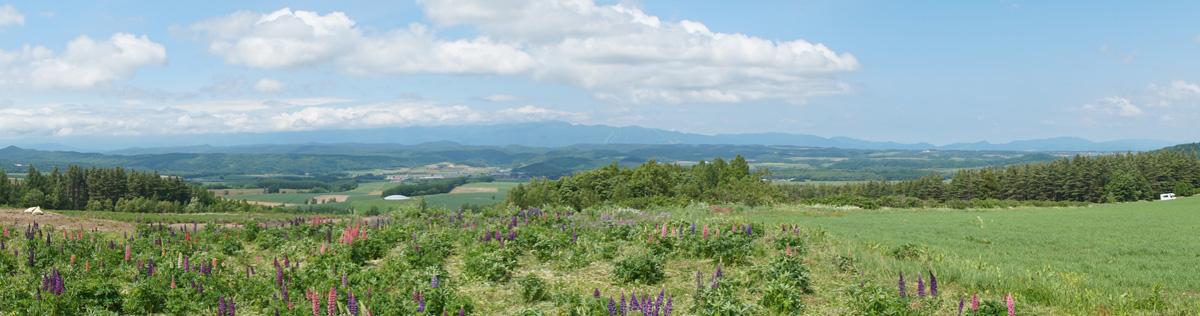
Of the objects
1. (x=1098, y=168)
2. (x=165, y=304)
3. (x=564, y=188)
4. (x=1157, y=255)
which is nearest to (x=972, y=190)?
(x=1098, y=168)

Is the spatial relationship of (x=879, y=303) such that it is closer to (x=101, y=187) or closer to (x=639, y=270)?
(x=639, y=270)

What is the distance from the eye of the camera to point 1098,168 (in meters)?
83.9

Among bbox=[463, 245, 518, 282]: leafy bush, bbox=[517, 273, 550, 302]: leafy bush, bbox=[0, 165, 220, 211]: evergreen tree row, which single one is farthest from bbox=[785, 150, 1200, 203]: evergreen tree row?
bbox=[0, 165, 220, 211]: evergreen tree row

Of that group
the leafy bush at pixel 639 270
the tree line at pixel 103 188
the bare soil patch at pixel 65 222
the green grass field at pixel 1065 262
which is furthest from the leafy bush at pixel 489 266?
the tree line at pixel 103 188

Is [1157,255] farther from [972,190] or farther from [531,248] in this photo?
[972,190]

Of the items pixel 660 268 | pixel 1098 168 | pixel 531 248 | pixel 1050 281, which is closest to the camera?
pixel 1050 281

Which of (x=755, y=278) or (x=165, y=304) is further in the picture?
(x=755, y=278)

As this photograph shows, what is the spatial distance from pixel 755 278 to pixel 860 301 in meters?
2.03

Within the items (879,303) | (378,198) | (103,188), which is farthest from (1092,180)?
(103,188)

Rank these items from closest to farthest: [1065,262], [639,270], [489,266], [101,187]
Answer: [639,270] → [489,266] → [1065,262] → [101,187]

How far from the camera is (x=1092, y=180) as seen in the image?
83938 mm

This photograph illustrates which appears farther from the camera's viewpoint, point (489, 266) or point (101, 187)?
point (101, 187)

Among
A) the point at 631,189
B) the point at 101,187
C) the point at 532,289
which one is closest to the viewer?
the point at 532,289

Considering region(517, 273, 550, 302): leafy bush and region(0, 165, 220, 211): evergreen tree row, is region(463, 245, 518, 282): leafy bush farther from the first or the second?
region(0, 165, 220, 211): evergreen tree row
